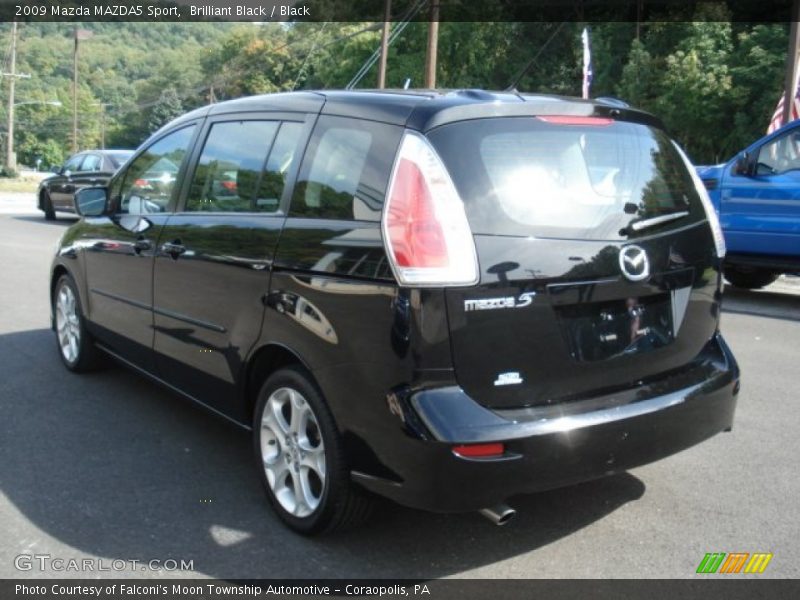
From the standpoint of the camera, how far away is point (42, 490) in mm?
3793

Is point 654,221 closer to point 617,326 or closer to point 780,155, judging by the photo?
point 617,326


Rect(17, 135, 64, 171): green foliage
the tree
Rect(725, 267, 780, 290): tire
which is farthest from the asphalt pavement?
Rect(17, 135, 64, 171): green foliage

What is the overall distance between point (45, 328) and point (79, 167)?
1310 centimetres

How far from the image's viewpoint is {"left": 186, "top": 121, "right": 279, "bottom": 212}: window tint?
12.5 feet

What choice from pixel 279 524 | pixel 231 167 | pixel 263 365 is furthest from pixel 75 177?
pixel 279 524

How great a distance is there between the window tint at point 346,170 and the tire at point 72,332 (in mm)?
2692

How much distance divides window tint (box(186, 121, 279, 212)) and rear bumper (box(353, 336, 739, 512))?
1.35m

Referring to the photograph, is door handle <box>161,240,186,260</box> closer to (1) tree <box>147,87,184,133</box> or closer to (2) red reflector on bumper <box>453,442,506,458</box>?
(2) red reflector on bumper <box>453,442,506,458</box>

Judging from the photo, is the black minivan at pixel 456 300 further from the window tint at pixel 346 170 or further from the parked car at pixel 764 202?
the parked car at pixel 764 202

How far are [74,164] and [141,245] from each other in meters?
16.4

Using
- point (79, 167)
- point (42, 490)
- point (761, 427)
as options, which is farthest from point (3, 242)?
point (761, 427)

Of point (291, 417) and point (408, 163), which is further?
point (291, 417)

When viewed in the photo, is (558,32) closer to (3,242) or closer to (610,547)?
(3,242)

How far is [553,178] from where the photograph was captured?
3.10 meters
